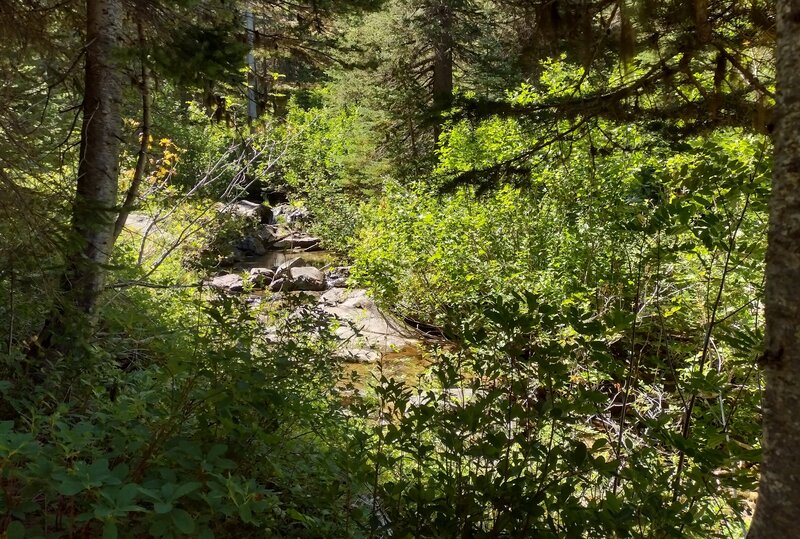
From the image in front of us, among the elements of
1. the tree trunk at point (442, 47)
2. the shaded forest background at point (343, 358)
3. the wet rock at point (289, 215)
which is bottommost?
the wet rock at point (289, 215)

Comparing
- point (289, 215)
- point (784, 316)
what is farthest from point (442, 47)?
point (784, 316)

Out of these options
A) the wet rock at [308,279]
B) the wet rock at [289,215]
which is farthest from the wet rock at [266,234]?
the wet rock at [308,279]

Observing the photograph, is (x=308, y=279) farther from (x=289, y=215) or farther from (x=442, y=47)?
(x=289, y=215)

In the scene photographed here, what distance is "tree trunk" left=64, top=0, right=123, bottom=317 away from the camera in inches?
140

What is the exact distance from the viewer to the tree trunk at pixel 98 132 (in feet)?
11.7

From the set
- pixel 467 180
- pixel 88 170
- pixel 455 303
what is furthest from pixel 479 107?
pixel 455 303

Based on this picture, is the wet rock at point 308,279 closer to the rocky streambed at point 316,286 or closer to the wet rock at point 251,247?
the rocky streambed at point 316,286

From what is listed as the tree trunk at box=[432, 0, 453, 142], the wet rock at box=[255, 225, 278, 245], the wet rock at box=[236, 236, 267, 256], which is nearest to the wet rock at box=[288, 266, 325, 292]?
the wet rock at box=[236, 236, 267, 256]

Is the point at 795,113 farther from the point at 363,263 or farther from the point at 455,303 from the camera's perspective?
the point at 363,263

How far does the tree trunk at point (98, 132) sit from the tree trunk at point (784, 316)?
3.41 meters

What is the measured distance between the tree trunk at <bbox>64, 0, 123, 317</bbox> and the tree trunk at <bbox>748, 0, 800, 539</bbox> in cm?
341

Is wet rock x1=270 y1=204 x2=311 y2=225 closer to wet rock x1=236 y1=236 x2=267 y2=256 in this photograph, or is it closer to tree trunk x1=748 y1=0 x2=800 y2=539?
wet rock x1=236 y1=236 x2=267 y2=256

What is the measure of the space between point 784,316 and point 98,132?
371 cm

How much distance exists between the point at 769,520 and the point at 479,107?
8.25ft
